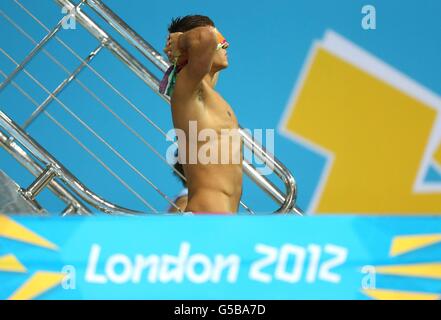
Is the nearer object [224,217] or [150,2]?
[224,217]

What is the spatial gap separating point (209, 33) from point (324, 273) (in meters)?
1.10

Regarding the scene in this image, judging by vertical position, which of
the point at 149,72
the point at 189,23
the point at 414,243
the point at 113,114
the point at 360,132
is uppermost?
the point at 360,132

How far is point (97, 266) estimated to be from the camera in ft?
3.90

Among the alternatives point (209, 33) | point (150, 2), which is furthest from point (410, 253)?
point (150, 2)

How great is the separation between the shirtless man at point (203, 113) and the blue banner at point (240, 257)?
3.08ft

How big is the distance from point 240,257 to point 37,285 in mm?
292

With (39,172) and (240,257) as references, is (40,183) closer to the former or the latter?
(39,172)

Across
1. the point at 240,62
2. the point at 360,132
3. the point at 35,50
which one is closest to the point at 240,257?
the point at 35,50

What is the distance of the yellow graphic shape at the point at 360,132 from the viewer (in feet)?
14.1

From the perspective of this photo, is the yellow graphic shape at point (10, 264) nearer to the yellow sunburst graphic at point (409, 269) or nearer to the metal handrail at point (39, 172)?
the yellow sunburst graphic at point (409, 269)

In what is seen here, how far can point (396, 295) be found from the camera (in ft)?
3.91

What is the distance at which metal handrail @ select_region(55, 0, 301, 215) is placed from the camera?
2398mm
